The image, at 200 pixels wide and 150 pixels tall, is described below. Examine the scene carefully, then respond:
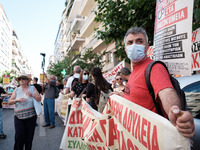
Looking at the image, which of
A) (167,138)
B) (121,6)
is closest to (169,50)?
(167,138)

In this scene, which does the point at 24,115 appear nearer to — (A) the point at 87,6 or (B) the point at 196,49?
(B) the point at 196,49

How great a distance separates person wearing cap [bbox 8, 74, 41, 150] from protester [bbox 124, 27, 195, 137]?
106 inches

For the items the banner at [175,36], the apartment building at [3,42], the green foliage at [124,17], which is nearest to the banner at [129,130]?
the banner at [175,36]

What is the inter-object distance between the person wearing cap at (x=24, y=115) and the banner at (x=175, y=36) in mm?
2764

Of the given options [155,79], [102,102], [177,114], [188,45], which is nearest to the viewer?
[177,114]

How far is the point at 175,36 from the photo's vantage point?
79.0 inches

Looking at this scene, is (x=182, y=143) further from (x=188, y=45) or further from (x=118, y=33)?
(x=118, y=33)

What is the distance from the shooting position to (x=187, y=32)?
189cm

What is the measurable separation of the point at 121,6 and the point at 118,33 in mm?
890

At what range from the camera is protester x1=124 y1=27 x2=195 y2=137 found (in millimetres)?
959

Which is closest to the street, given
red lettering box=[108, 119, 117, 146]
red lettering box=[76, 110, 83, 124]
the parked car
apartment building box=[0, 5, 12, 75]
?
red lettering box=[76, 110, 83, 124]

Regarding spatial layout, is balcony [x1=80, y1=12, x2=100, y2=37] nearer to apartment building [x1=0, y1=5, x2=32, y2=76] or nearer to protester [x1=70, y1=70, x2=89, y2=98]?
protester [x1=70, y1=70, x2=89, y2=98]

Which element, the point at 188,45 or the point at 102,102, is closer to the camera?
the point at 188,45

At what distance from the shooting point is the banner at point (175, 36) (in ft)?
6.15
